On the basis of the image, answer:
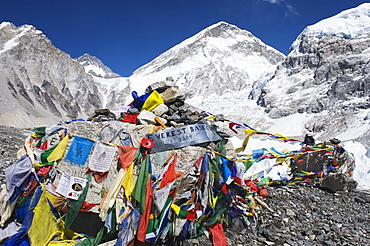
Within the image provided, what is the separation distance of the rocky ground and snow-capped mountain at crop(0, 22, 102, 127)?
51275 millimetres

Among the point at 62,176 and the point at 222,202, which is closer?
the point at 62,176

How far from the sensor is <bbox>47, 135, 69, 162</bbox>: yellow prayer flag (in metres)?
4.86

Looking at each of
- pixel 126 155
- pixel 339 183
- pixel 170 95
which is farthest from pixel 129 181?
pixel 339 183

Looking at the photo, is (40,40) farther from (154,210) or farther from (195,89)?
(154,210)

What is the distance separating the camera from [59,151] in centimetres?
489

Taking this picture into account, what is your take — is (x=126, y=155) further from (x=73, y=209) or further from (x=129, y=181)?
(x=73, y=209)

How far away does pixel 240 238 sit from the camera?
5188 mm

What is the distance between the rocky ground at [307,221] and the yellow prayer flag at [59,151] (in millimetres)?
2901

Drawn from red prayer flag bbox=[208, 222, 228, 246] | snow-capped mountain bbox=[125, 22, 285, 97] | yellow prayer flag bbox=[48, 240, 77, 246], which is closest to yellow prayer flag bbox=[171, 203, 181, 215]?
red prayer flag bbox=[208, 222, 228, 246]

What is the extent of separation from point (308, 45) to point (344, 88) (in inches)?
1527

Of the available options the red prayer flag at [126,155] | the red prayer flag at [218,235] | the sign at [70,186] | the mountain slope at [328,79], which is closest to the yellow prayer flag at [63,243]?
the sign at [70,186]

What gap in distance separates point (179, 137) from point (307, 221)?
3803mm

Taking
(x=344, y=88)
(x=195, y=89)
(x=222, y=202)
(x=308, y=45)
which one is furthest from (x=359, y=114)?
(x=195, y=89)

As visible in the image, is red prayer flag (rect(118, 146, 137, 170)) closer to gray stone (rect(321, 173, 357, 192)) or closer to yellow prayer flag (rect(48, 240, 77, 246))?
yellow prayer flag (rect(48, 240, 77, 246))
